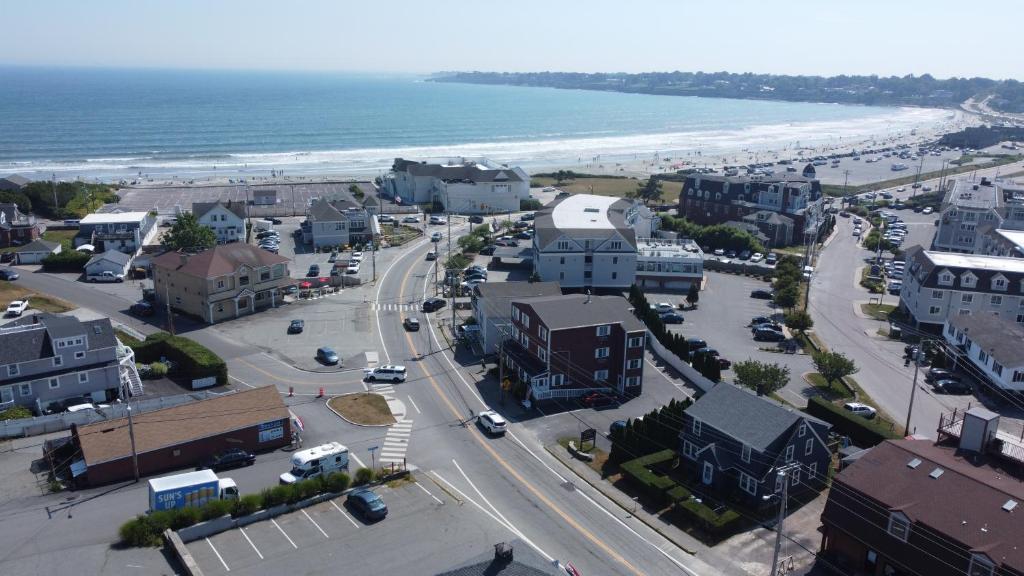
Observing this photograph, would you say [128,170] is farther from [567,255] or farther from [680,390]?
[680,390]

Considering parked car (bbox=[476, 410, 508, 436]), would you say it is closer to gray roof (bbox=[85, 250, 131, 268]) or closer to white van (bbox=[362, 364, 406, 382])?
white van (bbox=[362, 364, 406, 382])

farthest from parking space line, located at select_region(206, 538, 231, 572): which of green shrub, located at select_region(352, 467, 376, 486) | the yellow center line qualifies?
the yellow center line

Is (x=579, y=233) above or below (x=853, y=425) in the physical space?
above

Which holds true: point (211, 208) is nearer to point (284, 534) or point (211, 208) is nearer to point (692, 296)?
point (692, 296)

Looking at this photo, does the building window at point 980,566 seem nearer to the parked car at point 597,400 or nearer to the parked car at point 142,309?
the parked car at point 597,400

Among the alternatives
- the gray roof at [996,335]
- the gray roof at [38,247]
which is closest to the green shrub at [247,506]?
the gray roof at [996,335]

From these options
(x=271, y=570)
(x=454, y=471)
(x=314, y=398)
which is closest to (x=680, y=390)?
(x=454, y=471)

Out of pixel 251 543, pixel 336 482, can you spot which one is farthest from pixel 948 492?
pixel 251 543
